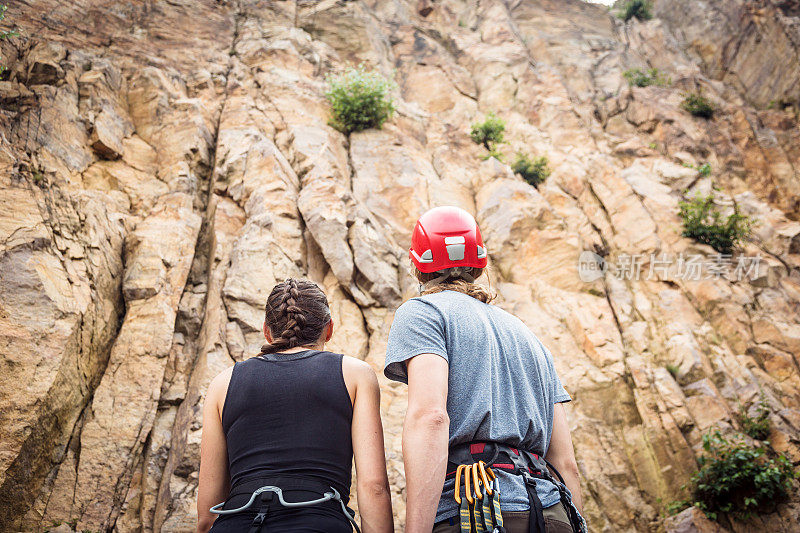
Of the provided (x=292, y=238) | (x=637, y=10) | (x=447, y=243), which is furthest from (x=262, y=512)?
(x=637, y=10)

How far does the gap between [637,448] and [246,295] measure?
268 inches

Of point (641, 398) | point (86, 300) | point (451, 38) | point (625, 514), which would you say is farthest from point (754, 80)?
point (86, 300)

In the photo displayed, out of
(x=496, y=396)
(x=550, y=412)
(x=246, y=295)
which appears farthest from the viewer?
(x=246, y=295)

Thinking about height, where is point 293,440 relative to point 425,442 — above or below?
below

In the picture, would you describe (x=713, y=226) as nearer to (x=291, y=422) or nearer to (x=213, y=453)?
(x=291, y=422)

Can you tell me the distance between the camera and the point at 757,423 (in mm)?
7480

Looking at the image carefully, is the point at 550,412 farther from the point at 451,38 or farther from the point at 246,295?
the point at 451,38

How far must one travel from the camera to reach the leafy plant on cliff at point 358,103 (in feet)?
35.1

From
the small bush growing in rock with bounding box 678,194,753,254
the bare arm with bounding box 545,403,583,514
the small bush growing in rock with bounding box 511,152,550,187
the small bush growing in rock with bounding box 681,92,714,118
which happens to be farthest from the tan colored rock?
the small bush growing in rock with bounding box 681,92,714,118

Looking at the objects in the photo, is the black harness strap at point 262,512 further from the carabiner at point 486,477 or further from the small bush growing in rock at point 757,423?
the small bush growing in rock at point 757,423

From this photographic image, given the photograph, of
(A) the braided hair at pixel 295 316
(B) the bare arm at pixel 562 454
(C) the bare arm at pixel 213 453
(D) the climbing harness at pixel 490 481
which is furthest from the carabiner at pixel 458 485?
(C) the bare arm at pixel 213 453

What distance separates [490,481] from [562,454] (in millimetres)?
906

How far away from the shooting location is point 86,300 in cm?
561

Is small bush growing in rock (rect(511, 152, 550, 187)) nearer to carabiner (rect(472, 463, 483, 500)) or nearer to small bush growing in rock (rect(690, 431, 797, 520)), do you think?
small bush growing in rock (rect(690, 431, 797, 520))
